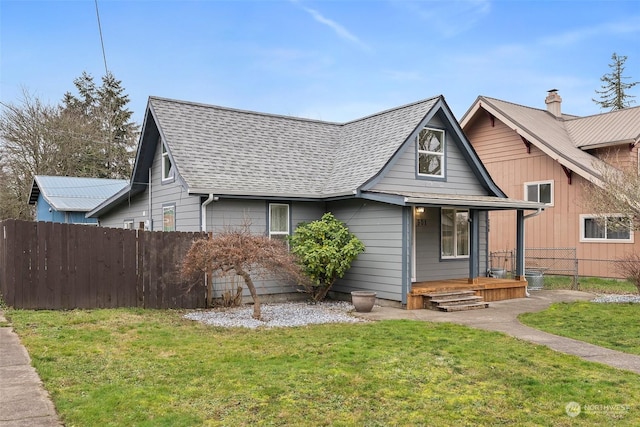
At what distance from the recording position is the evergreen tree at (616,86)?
4094 centimetres

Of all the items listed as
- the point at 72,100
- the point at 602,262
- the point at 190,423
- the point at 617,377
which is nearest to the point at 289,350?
the point at 190,423

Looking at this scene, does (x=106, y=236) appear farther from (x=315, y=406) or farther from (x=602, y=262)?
(x=602, y=262)

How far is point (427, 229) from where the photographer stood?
14.5 m

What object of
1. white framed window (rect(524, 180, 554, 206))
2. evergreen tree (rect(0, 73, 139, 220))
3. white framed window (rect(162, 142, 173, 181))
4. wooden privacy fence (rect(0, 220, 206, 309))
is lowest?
wooden privacy fence (rect(0, 220, 206, 309))

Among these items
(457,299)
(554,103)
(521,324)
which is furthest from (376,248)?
(554,103)

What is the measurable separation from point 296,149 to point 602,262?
11.2 metres

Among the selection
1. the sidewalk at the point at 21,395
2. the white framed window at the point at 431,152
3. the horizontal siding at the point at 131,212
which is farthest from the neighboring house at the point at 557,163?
the sidewalk at the point at 21,395

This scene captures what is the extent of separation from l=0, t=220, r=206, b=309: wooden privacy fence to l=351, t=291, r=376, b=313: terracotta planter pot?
354 cm

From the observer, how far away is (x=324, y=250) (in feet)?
39.7

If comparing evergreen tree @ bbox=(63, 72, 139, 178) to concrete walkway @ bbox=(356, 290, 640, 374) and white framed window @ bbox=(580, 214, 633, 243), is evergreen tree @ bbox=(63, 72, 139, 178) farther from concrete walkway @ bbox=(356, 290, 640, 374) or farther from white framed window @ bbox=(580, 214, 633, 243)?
white framed window @ bbox=(580, 214, 633, 243)

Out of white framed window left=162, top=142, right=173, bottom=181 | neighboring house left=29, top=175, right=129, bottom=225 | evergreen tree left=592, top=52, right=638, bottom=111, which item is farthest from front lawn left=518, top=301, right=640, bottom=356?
evergreen tree left=592, top=52, right=638, bottom=111

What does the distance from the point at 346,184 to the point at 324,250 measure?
2.15 meters

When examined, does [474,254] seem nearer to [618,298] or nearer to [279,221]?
[618,298]

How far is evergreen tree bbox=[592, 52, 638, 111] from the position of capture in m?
40.9
